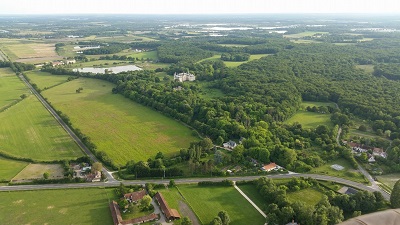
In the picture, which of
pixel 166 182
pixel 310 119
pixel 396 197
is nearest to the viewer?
pixel 396 197

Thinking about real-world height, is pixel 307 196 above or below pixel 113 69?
below

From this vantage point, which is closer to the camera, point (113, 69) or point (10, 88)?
point (10, 88)

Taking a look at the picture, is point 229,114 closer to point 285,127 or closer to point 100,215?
point 285,127

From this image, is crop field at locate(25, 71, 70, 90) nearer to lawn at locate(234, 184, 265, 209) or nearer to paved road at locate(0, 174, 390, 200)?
paved road at locate(0, 174, 390, 200)

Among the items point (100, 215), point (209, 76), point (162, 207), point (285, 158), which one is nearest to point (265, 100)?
point (285, 158)

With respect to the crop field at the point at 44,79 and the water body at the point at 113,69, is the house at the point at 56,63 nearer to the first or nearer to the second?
the water body at the point at 113,69

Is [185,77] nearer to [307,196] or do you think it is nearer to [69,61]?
[69,61]

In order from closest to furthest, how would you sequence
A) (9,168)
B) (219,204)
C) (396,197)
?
(396,197) < (219,204) < (9,168)

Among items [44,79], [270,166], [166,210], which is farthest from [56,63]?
[166,210]
